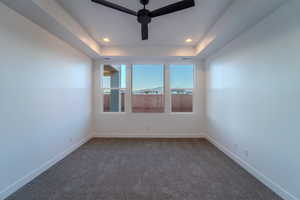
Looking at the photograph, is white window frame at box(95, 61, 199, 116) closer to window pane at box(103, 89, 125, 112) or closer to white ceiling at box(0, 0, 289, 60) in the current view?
window pane at box(103, 89, 125, 112)

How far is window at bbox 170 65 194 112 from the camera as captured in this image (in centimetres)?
427

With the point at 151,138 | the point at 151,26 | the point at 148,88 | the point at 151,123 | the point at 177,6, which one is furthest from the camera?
the point at 148,88

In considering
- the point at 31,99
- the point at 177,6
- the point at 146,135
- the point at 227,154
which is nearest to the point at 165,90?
the point at 146,135

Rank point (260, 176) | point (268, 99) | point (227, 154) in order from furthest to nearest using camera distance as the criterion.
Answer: point (227, 154) → point (260, 176) → point (268, 99)

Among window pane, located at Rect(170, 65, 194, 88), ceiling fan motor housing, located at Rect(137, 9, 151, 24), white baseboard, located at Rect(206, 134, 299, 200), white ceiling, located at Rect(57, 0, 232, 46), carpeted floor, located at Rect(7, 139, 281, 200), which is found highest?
white ceiling, located at Rect(57, 0, 232, 46)

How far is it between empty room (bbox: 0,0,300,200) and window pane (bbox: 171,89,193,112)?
1.89ft

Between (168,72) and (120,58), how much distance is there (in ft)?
5.05

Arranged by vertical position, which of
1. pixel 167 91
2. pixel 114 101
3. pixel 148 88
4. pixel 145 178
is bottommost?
pixel 145 178

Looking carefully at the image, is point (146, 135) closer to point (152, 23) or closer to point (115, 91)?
point (115, 91)

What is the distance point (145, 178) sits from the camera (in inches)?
82.0

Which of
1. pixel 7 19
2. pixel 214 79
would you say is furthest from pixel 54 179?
pixel 214 79

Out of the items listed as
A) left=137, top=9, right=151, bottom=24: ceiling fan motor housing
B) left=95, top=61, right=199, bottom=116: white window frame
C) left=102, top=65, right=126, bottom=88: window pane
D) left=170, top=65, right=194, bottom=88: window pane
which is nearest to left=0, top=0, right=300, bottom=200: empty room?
left=137, top=9, right=151, bottom=24: ceiling fan motor housing

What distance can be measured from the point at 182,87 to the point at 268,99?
2478 mm

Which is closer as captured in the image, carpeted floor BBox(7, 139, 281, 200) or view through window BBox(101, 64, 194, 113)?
carpeted floor BBox(7, 139, 281, 200)
